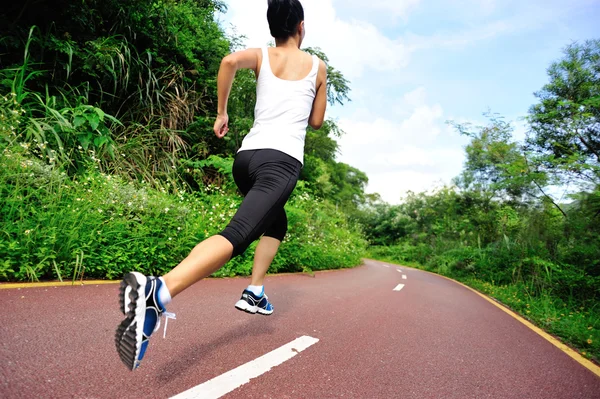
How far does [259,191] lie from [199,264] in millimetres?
518

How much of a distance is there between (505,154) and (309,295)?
49.4 ft

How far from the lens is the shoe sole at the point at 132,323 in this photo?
1.39 metres

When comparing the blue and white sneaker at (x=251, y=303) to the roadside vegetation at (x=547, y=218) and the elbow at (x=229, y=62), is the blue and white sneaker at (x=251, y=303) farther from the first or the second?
the roadside vegetation at (x=547, y=218)

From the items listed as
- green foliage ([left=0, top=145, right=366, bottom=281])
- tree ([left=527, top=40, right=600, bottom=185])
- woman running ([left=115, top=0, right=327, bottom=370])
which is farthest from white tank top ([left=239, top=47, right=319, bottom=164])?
tree ([left=527, top=40, right=600, bottom=185])

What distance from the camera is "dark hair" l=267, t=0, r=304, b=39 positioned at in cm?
217

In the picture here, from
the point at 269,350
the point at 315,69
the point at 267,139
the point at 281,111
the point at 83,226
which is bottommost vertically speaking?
the point at 269,350

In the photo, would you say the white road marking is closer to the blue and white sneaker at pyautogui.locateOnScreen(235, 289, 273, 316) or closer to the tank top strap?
the blue and white sneaker at pyautogui.locateOnScreen(235, 289, 273, 316)

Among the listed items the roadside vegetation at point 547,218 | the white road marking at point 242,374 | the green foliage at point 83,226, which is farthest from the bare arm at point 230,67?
the roadside vegetation at point 547,218

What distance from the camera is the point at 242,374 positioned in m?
1.97

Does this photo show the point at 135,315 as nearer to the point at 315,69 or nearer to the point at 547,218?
the point at 315,69

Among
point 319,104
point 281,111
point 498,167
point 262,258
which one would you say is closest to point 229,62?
point 281,111

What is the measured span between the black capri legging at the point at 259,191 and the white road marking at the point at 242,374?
678 millimetres

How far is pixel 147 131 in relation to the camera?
23.4 feet

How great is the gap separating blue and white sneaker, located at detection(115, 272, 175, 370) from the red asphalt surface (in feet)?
1.21
